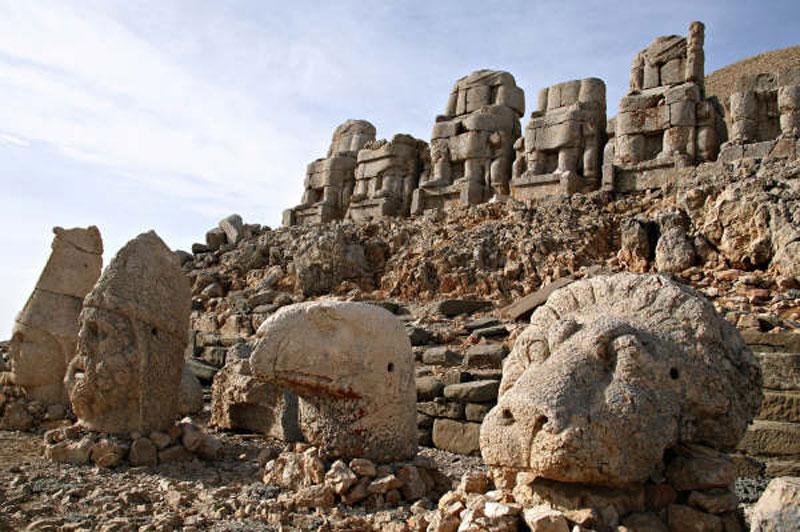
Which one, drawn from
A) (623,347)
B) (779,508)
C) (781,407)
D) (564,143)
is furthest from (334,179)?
(779,508)

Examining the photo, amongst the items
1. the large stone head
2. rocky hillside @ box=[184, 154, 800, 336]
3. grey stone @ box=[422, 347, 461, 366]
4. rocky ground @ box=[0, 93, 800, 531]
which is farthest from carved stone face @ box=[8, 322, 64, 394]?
the large stone head

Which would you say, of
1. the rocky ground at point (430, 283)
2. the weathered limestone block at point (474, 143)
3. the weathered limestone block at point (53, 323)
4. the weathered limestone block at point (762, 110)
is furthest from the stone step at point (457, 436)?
the weathered limestone block at point (474, 143)

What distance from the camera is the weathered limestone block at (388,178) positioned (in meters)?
14.7

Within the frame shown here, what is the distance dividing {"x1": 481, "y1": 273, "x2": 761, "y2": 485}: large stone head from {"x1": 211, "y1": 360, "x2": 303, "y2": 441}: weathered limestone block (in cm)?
286

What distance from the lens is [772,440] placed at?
4.31 metres

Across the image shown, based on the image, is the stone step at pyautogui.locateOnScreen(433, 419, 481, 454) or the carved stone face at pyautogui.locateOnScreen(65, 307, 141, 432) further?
the stone step at pyautogui.locateOnScreen(433, 419, 481, 454)

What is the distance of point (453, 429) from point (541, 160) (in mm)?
7954

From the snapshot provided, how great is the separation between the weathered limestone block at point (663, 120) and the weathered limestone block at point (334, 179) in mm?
7397

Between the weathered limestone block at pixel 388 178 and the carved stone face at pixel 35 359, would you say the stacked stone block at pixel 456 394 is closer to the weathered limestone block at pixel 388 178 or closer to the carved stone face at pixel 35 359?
the carved stone face at pixel 35 359

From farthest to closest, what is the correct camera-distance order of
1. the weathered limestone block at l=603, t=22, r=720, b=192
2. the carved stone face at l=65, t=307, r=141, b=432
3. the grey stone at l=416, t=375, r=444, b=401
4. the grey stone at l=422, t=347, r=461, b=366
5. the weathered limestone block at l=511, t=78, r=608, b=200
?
the weathered limestone block at l=511, t=78, r=608, b=200
the weathered limestone block at l=603, t=22, r=720, b=192
the grey stone at l=422, t=347, r=461, b=366
the grey stone at l=416, t=375, r=444, b=401
the carved stone face at l=65, t=307, r=141, b=432

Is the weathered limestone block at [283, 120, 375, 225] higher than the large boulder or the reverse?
higher

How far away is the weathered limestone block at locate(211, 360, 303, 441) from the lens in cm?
541

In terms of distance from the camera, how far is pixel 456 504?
2779mm

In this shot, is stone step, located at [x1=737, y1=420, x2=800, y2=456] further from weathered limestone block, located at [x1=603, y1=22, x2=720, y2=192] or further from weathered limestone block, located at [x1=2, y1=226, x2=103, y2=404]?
weathered limestone block, located at [x1=603, y1=22, x2=720, y2=192]
